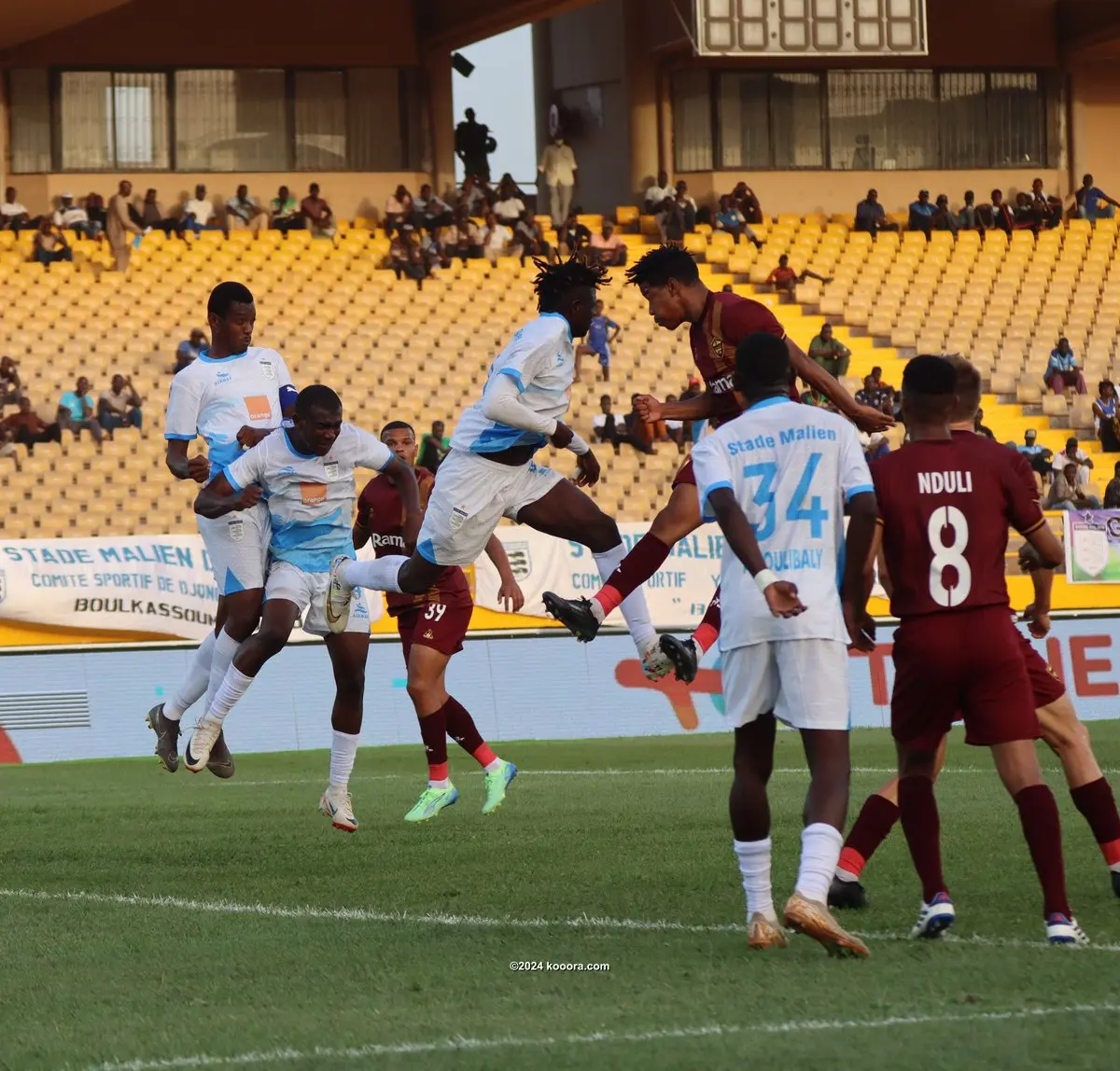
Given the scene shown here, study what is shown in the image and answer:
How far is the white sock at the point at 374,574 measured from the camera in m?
10.4

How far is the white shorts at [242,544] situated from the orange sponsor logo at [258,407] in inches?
19.2

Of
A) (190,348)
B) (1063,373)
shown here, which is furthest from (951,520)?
(1063,373)

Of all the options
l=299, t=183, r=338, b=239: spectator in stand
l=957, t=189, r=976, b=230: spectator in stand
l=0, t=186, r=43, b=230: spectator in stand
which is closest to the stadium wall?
l=0, t=186, r=43, b=230: spectator in stand

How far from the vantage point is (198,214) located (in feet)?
113

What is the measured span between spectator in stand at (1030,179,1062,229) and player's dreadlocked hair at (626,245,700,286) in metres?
31.7

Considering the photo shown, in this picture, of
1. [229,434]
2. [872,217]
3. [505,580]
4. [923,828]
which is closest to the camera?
[923,828]

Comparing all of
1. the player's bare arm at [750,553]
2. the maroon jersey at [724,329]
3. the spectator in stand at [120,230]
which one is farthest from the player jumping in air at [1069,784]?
the spectator in stand at [120,230]

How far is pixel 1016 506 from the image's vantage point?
271 inches

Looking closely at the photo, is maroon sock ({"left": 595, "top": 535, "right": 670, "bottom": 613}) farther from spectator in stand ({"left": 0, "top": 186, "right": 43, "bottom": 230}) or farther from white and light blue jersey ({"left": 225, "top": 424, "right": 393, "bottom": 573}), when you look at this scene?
spectator in stand ({"left": 0, "top": 186, "right": 43, "bottom": 230})

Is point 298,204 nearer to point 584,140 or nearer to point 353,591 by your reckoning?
point 584,140

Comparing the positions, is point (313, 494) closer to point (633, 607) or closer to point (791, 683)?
point (633, 607)

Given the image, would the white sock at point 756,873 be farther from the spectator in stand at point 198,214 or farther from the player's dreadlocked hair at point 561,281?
the spectator in stand at point 198,214

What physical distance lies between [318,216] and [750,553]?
29.5 m

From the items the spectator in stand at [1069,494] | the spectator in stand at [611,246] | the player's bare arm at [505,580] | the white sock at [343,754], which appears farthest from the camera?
the spectator in stand at [611,246]
